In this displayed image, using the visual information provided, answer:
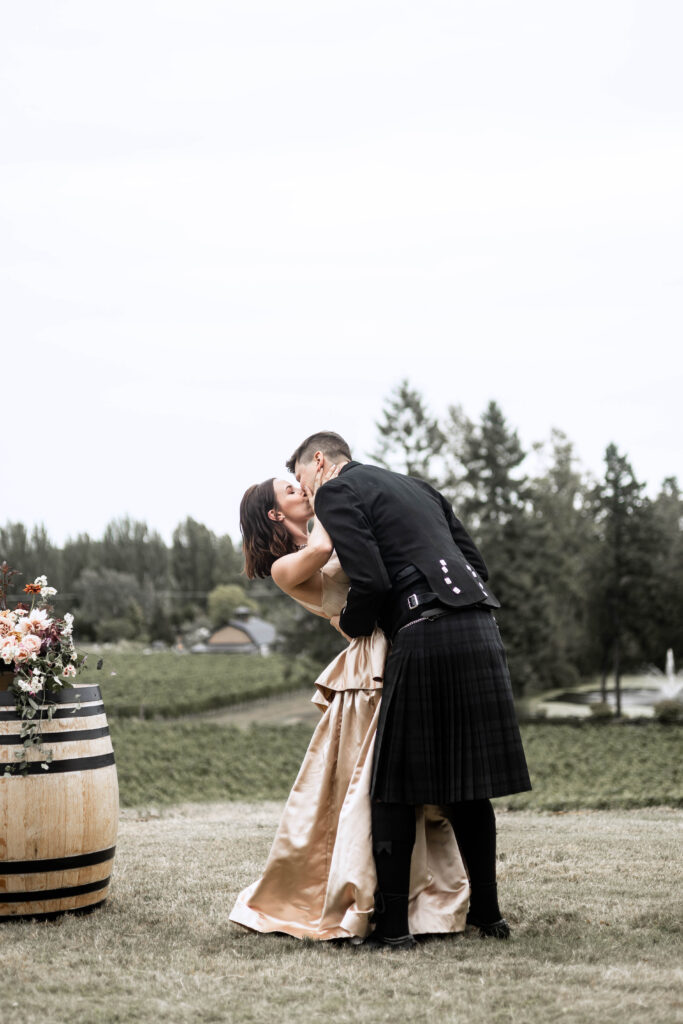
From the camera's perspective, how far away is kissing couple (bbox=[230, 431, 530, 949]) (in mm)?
3857

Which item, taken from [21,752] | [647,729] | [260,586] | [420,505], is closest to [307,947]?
[21,752]

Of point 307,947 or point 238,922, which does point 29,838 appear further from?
point 307,947

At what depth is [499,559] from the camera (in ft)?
123

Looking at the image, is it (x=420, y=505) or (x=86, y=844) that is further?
(x=86, y=844)

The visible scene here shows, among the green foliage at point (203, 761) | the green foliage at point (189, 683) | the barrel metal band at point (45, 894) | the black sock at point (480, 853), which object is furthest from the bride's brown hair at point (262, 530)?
the green foliage at point (189, 683)

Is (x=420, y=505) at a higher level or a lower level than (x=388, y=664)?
higher

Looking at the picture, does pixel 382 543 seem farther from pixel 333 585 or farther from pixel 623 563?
pixel 623 563

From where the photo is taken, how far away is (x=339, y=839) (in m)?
3.98

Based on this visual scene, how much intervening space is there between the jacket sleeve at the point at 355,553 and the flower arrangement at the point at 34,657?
4.68 feet

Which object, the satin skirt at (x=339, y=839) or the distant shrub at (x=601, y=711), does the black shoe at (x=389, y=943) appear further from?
the distant shrub at (x=601, y=711)

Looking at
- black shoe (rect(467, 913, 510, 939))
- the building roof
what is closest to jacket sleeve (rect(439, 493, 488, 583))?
black shoe (rect(467, 913, 510, 939))

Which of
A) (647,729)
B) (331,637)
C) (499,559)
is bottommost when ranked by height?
(647,729)

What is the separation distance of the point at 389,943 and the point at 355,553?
4.76 feet

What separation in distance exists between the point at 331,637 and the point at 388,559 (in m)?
35.0
